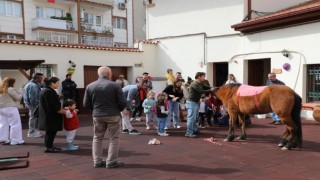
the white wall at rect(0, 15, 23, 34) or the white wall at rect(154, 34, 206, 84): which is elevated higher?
the white wall at rect(0, 15, 23, 34)

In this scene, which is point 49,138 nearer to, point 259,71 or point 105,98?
point 105,98

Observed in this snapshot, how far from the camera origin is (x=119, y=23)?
34.3 meters

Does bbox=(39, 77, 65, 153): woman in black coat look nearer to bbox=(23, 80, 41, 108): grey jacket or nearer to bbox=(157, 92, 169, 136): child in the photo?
bbox=(23, 80, 41, 108): grey jacket

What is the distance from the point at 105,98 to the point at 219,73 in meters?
10.4

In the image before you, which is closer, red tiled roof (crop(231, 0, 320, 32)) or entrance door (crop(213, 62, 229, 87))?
red tiled roof (crop(231, 0, 320, 32))

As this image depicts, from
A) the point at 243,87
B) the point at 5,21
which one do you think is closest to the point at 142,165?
the point at 243,87

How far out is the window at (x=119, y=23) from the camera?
33938 mm

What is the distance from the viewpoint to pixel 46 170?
534 centimetres

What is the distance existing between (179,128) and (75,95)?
5926 mm

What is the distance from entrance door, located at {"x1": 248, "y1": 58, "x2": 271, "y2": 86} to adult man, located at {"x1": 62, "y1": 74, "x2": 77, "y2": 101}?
759 centimetres

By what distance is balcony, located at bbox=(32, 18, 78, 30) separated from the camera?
26594 mm

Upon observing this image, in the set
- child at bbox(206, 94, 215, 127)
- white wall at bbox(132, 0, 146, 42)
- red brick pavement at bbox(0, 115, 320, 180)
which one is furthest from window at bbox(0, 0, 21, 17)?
child at bbox(206, 94, 215, 127)

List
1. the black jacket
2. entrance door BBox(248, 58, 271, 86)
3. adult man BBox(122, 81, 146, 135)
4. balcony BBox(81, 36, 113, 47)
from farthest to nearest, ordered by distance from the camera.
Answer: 1. balcony BBox(81, 36, 113, 47)
2. entrance door BBox(248, 58, 271, 86)
3. adult man BBox(122, 81, 146, 135)
4. the black jacket

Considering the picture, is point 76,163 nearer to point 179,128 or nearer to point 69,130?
point 69,130
